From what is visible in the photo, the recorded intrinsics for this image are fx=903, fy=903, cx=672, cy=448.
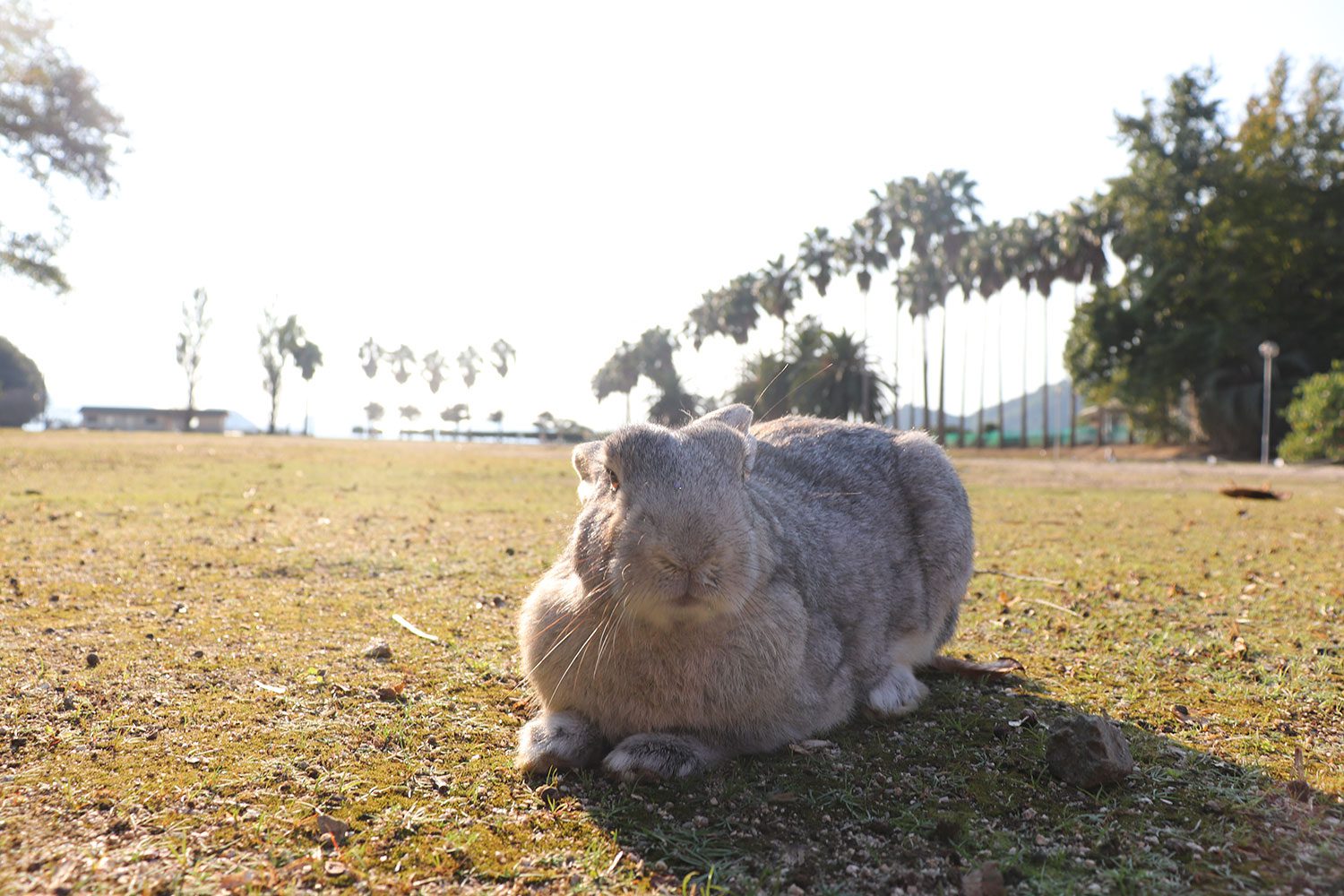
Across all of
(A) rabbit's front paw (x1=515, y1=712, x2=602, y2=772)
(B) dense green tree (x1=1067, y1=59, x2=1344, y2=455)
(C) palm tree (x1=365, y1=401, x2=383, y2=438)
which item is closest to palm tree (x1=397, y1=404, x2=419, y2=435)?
(C) palm tree (x1=365, y1=401, x2=383, y2=438)

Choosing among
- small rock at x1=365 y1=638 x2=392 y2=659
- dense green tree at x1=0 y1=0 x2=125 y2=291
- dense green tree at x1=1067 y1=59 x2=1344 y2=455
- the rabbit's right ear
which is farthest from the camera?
dense green tree at x1=1067 y1=59 x2=1344 y2=455

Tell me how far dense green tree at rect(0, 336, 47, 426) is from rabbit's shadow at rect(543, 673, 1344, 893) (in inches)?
2989

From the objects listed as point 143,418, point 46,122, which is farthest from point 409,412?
point 46,122

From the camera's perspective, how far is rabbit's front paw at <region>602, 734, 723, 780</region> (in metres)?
2.78

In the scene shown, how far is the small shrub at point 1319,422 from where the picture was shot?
103ft

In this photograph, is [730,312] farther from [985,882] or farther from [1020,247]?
[985,882]

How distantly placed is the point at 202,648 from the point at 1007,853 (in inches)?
136

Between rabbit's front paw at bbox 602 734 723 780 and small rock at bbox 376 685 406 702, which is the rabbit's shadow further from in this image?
small rock at bbox 376 685 406 702

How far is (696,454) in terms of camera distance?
2.94 meters

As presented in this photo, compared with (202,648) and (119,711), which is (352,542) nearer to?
(202,648)

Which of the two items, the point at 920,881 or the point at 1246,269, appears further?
the point at 1246,269

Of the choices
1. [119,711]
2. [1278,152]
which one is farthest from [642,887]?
[1278,152]

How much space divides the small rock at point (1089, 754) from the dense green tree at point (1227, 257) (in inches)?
1744

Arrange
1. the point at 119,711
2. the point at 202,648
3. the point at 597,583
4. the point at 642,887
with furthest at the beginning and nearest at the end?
the point at 202,648, the point at 119,711, the point at 597,583, the point at 642,887
